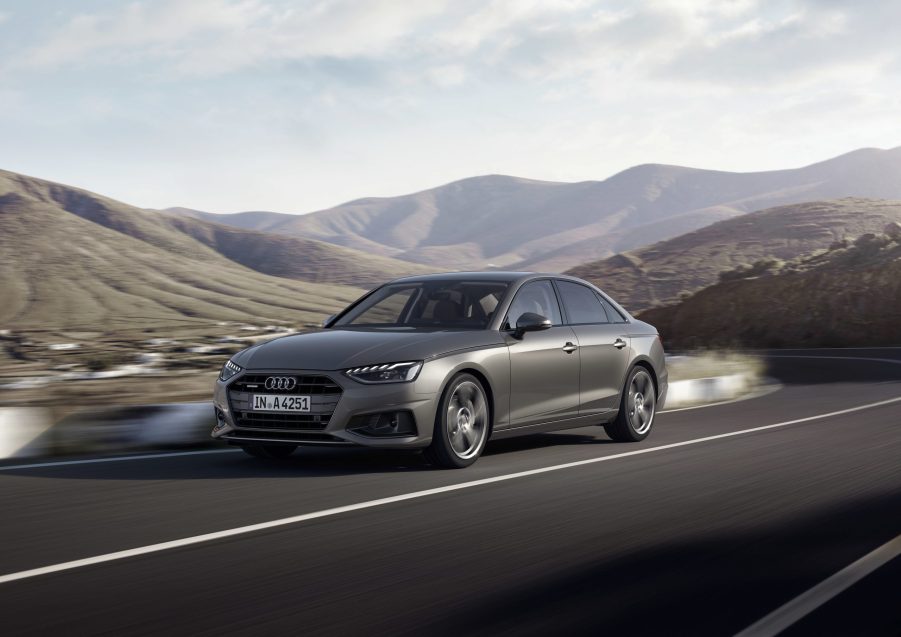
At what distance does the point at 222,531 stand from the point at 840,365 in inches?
1058

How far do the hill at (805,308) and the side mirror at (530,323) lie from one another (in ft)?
152

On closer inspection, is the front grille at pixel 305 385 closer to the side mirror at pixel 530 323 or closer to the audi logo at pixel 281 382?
the audi logo at pixel 281 382

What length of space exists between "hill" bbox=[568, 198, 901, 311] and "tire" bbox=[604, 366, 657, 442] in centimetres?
8571

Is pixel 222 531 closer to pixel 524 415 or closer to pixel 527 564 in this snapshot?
pixel 527 564

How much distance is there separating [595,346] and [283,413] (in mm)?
3311

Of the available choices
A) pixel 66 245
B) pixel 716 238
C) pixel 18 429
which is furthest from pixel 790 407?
pixel 66 245

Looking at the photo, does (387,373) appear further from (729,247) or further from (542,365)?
(729,247)

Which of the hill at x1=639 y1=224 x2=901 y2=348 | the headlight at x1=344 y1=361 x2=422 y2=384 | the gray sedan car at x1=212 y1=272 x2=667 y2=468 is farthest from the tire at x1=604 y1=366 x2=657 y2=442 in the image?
the hill at x1=639 y1=224 x2=901 y2=348

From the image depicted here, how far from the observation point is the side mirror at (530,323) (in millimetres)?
9500

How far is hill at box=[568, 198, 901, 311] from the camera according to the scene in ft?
355

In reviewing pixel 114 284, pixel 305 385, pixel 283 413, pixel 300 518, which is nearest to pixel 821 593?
pixel 300 518

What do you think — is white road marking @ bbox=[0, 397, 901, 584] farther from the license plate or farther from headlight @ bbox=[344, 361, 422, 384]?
the license plate

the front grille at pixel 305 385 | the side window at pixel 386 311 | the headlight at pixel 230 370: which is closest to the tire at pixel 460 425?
the front grille at pixel 305 385

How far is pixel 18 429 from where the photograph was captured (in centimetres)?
998
